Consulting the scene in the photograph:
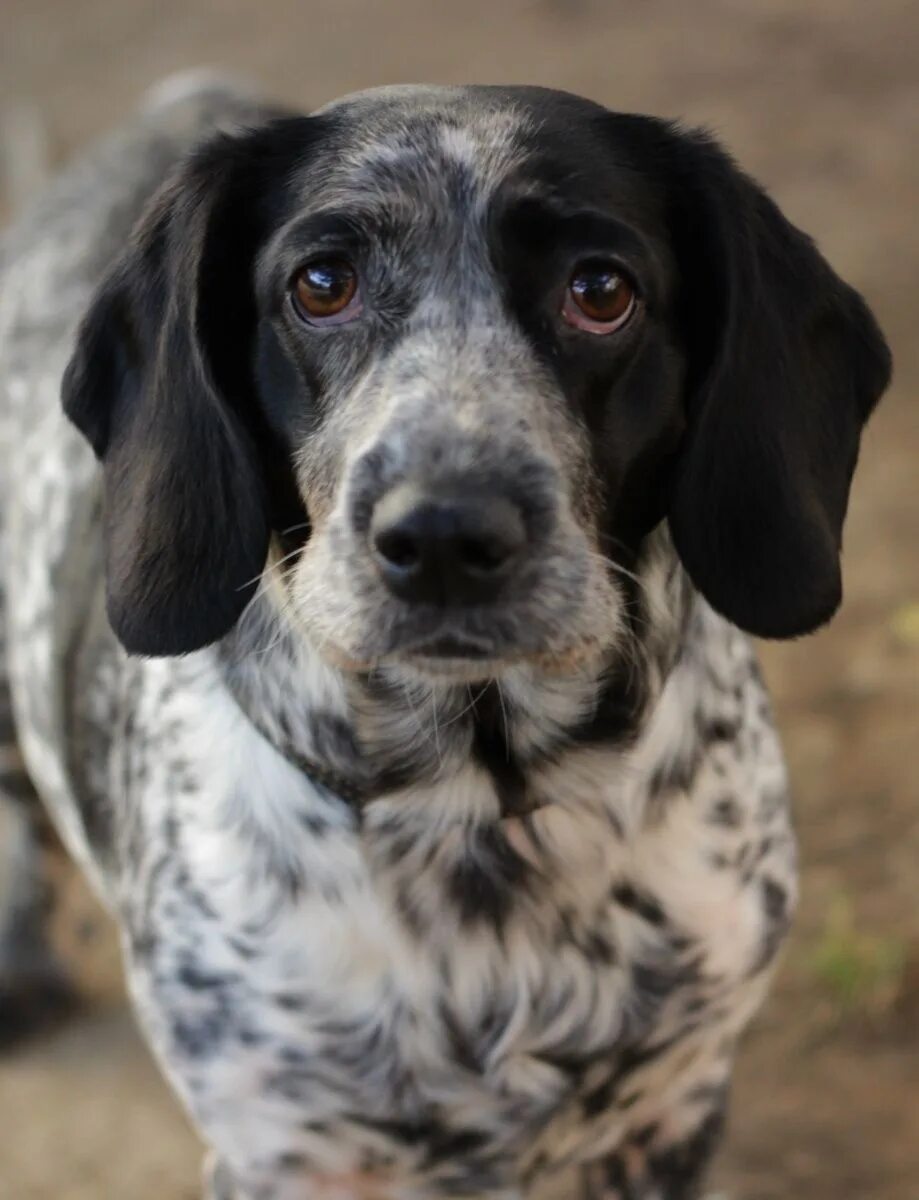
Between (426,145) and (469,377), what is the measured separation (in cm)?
25

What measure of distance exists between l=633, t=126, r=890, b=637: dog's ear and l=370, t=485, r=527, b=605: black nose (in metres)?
0.28

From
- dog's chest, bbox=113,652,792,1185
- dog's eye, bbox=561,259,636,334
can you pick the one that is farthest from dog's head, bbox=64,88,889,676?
dog's chest, bbox=113,652,792,1185

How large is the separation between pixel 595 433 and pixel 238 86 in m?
1.62

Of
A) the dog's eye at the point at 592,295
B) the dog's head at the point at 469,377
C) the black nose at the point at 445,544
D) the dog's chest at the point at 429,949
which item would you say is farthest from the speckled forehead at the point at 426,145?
the dog's chest at the point at 429,949

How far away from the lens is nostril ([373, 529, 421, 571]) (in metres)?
1.35

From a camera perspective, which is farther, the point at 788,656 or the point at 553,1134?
the point at 788,656

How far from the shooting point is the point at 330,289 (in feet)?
5.06

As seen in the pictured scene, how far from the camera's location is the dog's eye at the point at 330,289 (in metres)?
1.54

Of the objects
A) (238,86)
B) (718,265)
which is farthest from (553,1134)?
(238,86)

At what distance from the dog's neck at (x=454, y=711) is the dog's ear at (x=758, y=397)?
91mm

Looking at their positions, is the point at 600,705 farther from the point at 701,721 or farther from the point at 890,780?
the point at 890,780

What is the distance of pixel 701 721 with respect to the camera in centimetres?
178

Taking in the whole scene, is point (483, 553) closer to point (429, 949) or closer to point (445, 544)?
point (445, 544)

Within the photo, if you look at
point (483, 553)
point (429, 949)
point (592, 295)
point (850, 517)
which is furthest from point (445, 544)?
point (850, 517)
